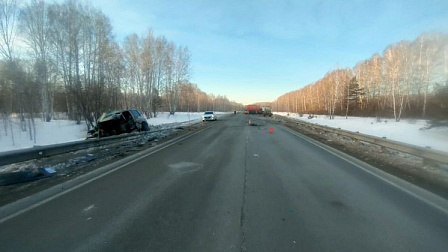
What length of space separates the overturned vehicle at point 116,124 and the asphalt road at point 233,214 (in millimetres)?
7911

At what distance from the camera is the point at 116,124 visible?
14352 millimetres

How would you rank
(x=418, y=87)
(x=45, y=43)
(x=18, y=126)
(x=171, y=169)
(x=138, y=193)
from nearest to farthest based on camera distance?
1. (x=138, y=193)
2. (x=171, y=169)
3. (x=18, y=126)
4. (x=45, y=43)
5. (x=418, y=87)

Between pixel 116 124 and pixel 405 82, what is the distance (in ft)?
147

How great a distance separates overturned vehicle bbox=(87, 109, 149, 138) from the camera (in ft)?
45.2

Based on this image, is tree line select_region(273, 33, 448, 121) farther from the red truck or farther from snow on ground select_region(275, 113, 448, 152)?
the red truck

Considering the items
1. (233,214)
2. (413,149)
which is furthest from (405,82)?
(233,214)

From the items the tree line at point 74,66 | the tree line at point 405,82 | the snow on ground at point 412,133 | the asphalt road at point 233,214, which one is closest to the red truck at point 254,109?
the tree line at point 405,82

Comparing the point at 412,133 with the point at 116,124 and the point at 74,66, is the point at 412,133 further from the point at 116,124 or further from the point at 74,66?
the point at 74,66

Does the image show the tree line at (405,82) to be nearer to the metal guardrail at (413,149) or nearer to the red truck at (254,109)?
the metal guardrail at (413,149)

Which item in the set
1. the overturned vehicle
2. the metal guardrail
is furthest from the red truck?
the metal guardrail

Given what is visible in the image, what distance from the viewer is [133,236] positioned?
330cm

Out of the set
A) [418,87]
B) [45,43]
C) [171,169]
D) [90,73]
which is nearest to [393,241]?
[171,169]

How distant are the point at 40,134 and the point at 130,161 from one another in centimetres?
2092

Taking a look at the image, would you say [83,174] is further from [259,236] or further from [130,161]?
[259,236]
